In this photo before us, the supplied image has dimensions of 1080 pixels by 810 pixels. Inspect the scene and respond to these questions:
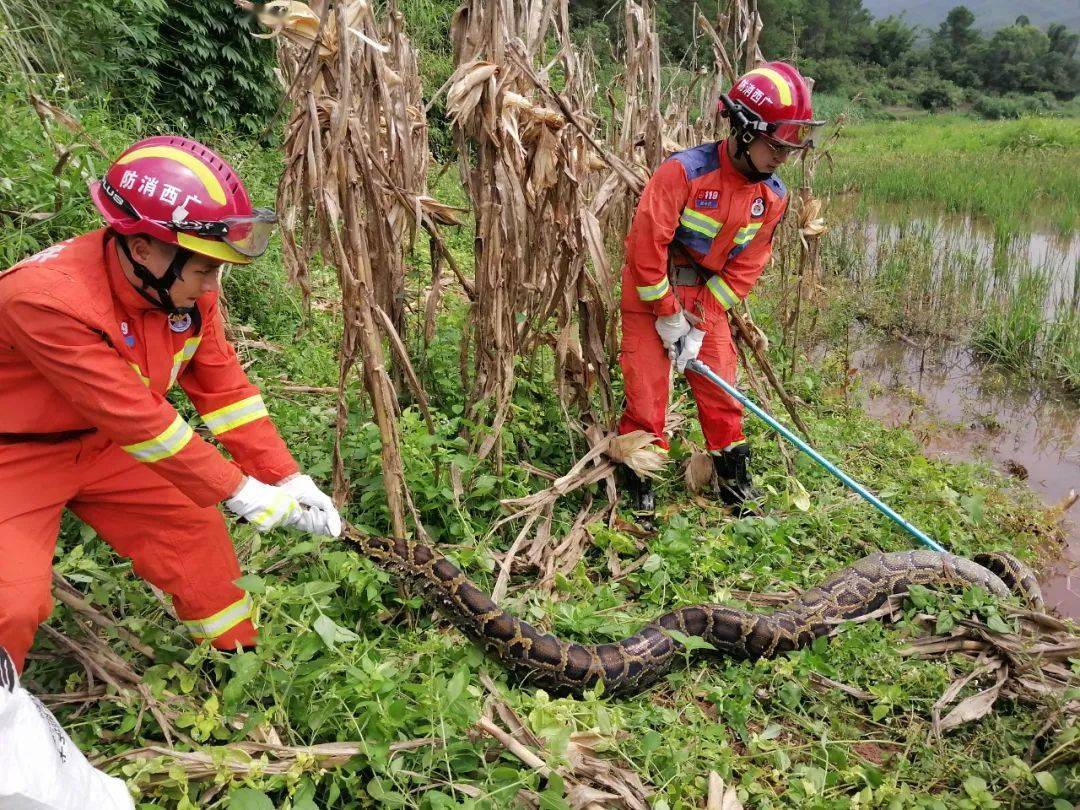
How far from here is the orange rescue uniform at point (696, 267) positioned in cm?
435

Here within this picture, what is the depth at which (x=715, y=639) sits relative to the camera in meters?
3.65

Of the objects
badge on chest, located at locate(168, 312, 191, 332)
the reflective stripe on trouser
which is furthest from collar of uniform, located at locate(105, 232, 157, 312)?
the reflective stripe on trouser

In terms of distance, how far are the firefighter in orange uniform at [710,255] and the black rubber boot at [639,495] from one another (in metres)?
0.01

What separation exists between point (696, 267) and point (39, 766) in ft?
13.7

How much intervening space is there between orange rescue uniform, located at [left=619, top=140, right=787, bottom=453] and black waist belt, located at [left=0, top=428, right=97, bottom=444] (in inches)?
121

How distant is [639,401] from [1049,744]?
8.93 ft

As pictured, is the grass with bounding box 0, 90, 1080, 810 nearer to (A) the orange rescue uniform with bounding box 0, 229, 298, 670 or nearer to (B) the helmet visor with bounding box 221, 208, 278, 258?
(A) the orange rescue uniform with bounding box 0, 229, 298, 670

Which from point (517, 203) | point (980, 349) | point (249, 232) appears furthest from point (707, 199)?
point (980, 349)

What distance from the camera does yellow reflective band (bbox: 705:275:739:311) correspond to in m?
4.75

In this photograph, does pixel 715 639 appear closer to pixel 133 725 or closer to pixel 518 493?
pixel 518 493

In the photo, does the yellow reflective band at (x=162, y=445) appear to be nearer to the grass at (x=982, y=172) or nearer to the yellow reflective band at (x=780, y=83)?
the yellow reflective band at (x=780, y=83)

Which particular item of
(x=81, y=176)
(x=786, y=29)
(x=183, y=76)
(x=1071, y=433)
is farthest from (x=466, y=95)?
(x=786, y=29)

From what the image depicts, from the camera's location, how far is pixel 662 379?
473 cm

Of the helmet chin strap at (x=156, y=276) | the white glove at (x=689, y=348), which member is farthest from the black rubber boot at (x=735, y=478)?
the helmet chin strap at (x=156, y=276)
